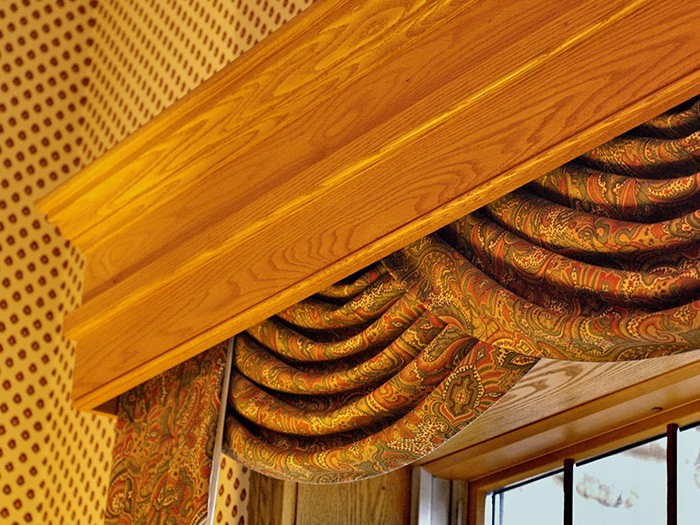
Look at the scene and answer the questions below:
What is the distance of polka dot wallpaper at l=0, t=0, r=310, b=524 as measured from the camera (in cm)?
343

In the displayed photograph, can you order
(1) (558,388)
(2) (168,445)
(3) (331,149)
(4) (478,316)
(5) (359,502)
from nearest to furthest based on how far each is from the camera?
(4) (478,316)
(3) (331,149)
(1) (558,388)
(2) (168,445)
(5) (359,502)

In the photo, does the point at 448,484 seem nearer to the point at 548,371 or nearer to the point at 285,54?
the point at 548,371

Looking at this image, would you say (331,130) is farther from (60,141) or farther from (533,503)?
(60,141)

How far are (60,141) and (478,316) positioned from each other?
2.14 m

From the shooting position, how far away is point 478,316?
2.03 meters

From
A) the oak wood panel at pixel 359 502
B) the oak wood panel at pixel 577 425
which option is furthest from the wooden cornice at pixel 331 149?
the oak wood panel at pixel 577 425

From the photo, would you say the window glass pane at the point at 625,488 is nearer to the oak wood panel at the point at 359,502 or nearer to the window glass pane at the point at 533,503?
the window glass pane at the point at 533,503

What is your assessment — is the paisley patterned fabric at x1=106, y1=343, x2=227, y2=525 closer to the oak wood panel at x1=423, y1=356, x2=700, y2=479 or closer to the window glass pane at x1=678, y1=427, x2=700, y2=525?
the oak wood panel at x1=423, y1=356, x2=700, y2=479

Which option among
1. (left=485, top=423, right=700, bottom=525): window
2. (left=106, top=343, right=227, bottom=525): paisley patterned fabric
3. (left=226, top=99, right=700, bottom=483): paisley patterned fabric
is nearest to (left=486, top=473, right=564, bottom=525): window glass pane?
(left=485, top=423, right=700, bottom=525): window

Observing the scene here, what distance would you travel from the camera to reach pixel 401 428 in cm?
223

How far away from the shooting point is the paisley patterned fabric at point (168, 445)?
8.41 feet

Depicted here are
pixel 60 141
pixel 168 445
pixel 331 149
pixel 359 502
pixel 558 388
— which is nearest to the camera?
pixel 331 149

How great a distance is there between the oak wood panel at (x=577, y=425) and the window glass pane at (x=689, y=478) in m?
0.05

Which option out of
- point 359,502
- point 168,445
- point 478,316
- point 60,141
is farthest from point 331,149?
point 60,141
